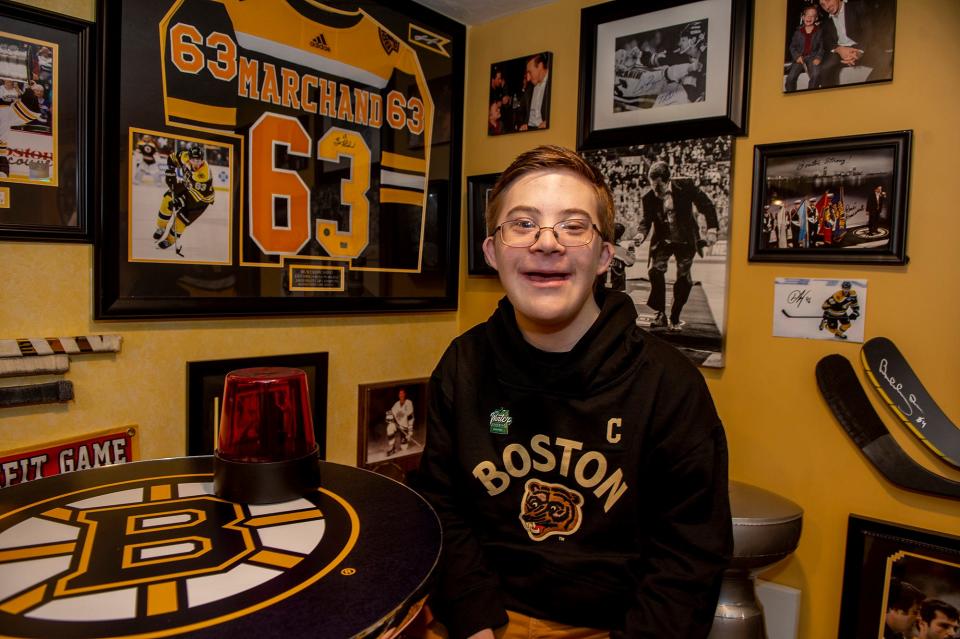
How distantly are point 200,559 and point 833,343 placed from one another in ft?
6.20

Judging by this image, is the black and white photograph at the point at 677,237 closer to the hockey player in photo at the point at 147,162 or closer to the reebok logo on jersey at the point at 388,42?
the reebok logo on jersey at the point at 388,42

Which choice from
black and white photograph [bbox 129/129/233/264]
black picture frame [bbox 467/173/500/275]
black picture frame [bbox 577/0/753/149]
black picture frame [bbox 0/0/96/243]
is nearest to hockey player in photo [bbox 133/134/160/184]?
black and white photograph [bbox 129/129/233/264]

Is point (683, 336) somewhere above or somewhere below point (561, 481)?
above

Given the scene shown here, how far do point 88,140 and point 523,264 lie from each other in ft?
4.36

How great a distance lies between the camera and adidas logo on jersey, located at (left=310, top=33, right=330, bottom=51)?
224 centimetres

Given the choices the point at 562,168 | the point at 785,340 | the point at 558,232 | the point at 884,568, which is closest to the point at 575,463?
the point at 558,232

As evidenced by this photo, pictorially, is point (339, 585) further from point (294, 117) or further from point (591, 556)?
point (294, 117)

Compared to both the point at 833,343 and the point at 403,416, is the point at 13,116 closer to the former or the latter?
the point at 403,416

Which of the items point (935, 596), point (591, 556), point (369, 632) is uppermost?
point (369, 632)

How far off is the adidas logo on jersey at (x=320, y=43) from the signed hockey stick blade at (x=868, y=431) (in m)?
2.11

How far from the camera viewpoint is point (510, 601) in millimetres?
1390

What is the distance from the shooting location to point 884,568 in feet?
5.94

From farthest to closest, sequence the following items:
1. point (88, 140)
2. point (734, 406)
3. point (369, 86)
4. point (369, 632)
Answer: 1. point (369, 86)
2. point (734, 406)
3. point (88, 140)
4. point (369, 632)

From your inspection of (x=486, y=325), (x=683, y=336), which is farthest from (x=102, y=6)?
(x=683, y=336)
